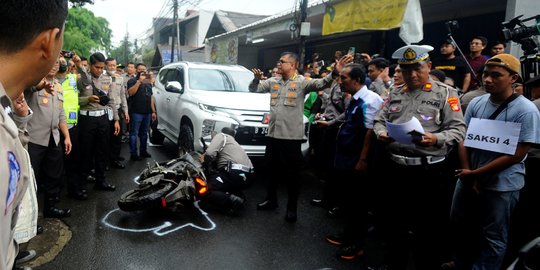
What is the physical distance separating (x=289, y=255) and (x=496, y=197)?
1.77 m

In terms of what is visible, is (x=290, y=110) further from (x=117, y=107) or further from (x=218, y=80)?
(x=117, y=107)

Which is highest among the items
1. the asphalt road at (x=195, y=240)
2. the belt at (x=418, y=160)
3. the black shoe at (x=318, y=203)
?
the belt at (x=418, y=160)

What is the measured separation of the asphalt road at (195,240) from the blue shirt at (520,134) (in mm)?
1286

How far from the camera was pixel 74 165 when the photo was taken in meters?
4.66

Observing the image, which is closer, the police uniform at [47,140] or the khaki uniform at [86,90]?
the police uniform at [47,140]

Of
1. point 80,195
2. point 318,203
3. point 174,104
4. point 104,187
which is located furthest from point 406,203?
point 174,104

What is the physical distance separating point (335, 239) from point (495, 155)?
5.61ft

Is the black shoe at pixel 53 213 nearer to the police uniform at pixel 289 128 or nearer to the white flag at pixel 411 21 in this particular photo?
the police uniform at pixel 289 128

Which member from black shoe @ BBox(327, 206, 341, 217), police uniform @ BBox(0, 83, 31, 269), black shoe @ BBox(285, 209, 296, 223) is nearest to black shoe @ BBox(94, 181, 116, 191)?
black shoe @ BBox(285, 209, 296, 223)

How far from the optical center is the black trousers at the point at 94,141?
4.80 m

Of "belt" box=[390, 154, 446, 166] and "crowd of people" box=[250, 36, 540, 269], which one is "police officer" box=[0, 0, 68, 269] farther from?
"belt" box=[390, 154, 446, 166]

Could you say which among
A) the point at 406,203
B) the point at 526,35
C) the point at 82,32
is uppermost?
the point at 82,32

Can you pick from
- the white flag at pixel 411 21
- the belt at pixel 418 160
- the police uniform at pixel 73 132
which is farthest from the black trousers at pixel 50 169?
the white flag at pixel 411 21

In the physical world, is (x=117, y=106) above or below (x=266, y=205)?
above
